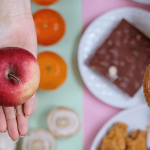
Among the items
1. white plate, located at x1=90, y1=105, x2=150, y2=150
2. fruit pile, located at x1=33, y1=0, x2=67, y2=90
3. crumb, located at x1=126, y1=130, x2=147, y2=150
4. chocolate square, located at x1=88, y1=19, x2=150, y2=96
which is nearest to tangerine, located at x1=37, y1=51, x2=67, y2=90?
fruit pile, located at x1=33, y1=0, x2=67, y2=90

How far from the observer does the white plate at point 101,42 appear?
0.92 metres

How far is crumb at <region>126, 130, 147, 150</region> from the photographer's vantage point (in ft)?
2.96

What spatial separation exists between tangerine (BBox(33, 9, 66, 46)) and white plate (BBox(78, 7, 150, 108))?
0.11 meters

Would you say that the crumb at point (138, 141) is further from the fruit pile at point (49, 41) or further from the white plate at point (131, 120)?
the fruit pile at point (49, 41)

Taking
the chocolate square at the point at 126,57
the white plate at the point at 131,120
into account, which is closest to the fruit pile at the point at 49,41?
the chocolate square at the point at 126,57

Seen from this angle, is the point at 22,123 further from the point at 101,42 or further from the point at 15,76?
the point at 101,42

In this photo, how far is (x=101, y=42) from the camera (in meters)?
0.95

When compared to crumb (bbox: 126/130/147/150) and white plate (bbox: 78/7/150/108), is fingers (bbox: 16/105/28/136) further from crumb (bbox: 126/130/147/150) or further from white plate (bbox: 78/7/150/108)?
crumb (bbox: 126/130/147/150)

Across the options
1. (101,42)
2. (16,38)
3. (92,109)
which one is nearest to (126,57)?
(101,42)

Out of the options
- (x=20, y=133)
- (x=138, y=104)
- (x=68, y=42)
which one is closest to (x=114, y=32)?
(x=68, y=42)

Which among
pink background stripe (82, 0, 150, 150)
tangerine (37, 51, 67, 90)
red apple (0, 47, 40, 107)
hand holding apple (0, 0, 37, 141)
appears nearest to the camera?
red apple (0, 47, 40, 107)

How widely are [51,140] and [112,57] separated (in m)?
0.44

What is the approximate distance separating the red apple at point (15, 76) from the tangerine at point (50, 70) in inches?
11.8

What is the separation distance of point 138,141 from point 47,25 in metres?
0.61
